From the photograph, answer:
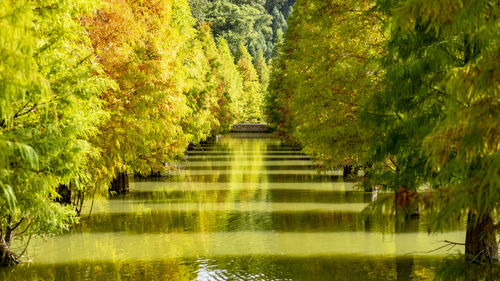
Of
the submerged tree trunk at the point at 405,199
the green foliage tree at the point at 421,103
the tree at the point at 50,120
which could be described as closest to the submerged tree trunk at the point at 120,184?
the green foliage tree at the point at 421,103

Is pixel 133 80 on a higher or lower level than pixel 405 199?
higher

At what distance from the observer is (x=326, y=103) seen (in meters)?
20.4

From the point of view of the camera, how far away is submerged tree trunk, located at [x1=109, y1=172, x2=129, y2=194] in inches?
1150

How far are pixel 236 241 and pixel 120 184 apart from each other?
1295 cm

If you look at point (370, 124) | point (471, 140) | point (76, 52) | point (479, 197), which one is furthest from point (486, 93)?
point (76, 52)

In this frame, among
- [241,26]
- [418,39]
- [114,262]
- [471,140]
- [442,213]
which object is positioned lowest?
[114,262]

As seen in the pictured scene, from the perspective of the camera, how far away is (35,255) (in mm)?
16797

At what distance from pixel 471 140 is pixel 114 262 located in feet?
39.4

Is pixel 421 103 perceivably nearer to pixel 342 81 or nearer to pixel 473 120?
pixel 473 120

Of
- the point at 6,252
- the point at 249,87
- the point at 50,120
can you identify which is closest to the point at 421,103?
the point at 50,120

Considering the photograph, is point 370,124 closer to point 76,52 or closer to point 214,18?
point 76,52

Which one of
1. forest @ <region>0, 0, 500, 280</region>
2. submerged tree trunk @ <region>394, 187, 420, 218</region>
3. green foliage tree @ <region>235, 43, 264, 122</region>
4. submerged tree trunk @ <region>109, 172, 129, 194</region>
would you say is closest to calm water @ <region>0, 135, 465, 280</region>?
submerged tree trunk @ <region>109, 172, 129, 194</region>

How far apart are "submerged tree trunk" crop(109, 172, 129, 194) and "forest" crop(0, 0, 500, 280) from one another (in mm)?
99

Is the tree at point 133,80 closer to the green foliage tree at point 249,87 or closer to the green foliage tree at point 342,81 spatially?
the green foliage tree at point 342,81
